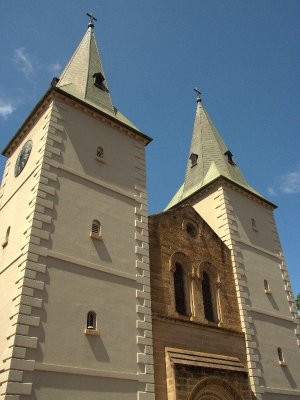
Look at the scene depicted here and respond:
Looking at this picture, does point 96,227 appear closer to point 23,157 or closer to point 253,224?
point 23,157

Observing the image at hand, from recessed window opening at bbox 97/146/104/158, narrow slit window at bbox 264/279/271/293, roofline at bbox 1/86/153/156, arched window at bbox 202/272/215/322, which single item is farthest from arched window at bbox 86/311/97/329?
narrow slit window at bbox 264/279/271/293

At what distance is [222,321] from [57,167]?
8795 millimetres

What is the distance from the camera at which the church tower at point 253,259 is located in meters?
17.9

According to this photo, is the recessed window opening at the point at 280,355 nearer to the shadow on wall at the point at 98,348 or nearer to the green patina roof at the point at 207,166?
the green patina roof at the point at 207,166

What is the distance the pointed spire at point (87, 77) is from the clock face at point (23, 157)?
2.77m

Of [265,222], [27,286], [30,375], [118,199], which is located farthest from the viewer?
[265,222]

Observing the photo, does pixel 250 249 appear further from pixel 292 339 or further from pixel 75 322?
pixel 75 322

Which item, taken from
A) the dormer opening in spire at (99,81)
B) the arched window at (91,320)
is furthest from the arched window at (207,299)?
the dormer opening in spire at (99,81)

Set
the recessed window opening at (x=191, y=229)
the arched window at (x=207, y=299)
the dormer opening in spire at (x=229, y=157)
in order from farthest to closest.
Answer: the dormer opening in spire at (x=229, y=157) < the recessed window opening at (x=191, y=229) < the arched window at (x=207, y=299)

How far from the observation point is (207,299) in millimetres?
17719

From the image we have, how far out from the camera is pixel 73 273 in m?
13.4

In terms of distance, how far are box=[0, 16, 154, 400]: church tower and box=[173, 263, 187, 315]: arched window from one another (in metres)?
1.84

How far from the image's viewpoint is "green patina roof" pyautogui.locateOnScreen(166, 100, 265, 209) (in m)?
23.5

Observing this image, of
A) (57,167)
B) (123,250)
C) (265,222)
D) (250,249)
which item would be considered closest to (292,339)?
(250,249)
